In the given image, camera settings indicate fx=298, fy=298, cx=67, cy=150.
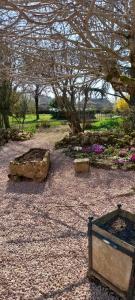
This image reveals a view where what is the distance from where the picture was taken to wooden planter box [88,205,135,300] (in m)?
2.33

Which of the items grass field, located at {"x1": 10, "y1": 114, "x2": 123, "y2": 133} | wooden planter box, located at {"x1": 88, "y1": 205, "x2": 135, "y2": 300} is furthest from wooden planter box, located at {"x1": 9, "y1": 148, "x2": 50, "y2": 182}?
grass field, located at {"x1": 10, "y1": 114, "x2": 123, "y2": 133}

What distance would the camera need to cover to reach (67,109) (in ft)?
40.0

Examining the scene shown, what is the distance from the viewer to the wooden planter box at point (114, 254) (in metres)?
2.33

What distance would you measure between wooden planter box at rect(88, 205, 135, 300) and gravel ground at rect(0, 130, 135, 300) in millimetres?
169

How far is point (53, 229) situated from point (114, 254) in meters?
1.63

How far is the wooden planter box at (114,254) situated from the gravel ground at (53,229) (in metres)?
0.17

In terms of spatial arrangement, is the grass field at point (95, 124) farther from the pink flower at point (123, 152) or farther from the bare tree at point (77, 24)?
the bare tree at point (77, 24)

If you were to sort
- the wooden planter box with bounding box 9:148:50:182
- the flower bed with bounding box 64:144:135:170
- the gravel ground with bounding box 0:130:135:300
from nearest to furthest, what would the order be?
the gravel ground with bounding box 0:130:135:300 → the wooden planter box with bounding box 9:148:50:182 → the flower bed with bounding box 64:144:135:170

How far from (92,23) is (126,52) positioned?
81 cm

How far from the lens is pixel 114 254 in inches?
94.9

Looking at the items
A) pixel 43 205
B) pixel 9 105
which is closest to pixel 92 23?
pixel 43 205

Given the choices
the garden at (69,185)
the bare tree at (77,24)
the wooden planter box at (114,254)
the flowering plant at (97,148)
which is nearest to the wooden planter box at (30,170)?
the garden at (69,185)

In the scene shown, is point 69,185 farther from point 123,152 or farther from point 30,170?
point 123,152

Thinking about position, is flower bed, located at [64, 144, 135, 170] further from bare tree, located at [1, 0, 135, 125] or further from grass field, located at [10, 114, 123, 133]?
grass field, located at [10, 114, 123, 133]
